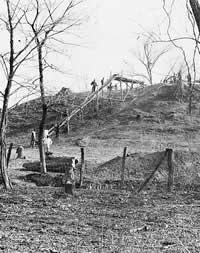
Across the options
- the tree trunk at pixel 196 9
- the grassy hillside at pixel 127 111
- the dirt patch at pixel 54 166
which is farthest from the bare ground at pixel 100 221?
the grassy hillside at pixel 127 111

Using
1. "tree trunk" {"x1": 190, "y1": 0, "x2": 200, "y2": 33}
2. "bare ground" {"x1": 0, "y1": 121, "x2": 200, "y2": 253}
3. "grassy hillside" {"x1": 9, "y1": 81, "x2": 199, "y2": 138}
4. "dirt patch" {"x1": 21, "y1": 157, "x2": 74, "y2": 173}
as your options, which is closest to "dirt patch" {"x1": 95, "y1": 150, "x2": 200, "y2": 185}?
Answer: "dirt patch" {"x1": 21, "y1": 157, "x2": 74, "y2": 173}

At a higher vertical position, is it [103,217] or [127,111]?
[127,111]

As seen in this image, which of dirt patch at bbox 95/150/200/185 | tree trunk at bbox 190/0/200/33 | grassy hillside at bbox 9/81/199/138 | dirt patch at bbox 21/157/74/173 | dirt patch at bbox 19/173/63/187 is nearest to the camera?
tree trunk at bbox 190/0/200/33

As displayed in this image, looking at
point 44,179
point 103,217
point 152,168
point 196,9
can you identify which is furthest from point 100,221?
point 152,168

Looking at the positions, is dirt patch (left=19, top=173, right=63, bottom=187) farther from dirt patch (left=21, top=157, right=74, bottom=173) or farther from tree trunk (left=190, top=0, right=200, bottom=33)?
tree trunk (left=190, top=0, right=200, bottom=33)

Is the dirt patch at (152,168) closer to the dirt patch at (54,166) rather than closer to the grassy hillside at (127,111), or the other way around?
the dirt patch at (54,166)

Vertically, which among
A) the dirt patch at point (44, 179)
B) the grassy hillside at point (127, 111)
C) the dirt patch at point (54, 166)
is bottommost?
the dirt patch at point (44, 179)

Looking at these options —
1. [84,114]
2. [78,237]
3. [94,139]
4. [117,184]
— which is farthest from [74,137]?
[78,237]

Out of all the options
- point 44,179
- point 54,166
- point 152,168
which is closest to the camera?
point 44,179

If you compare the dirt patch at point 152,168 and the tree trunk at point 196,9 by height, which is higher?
the tree trunk at point 196,9

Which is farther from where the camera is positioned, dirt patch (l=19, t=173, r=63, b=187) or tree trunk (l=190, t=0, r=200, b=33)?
dirt patch (l=19, t=173, r=63, b=187)

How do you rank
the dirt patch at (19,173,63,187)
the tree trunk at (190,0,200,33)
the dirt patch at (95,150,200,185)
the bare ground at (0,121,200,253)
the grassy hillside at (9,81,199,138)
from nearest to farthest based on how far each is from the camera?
the bare ground at (0,121,200,253) < the tree trunk at (190,0,200,33) < the dirt patch at (19,173,63,187) < the dirt patch at (95,150,200,185) < the grassy hillside at (9,81,199,138)

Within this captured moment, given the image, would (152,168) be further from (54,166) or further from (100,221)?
(100,221)

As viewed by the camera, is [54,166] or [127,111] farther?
[127,111]
